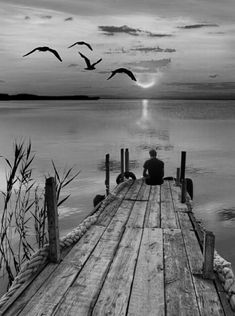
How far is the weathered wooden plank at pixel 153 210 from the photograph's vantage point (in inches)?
321

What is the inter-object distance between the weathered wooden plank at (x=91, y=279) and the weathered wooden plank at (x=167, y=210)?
1.17 metres

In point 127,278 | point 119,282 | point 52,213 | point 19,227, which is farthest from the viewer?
point 19,227

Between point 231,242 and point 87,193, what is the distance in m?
8.33

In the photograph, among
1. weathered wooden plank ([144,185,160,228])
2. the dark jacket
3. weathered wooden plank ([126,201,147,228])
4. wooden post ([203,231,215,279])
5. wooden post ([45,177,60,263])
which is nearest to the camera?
wooden post ([203,231,215,279])

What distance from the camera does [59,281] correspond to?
5.01m

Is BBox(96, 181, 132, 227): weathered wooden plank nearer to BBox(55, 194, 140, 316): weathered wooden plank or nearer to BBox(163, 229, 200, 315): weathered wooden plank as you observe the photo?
BBox(55, 194, 140, 316): weathered wooden plank

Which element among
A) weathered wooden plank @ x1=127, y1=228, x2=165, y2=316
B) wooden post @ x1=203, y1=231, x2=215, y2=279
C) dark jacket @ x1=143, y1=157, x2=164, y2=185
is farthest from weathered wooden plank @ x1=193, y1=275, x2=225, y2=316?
dark jacket @ x1=143, y1=157, x2=164, y2=185

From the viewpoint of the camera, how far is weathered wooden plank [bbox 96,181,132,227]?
26.8ft

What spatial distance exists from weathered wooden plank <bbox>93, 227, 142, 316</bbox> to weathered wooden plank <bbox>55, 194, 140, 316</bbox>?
89 millimetres

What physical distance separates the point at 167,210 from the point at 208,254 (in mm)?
4454

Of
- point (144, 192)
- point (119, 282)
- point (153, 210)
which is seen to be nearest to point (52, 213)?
point (119, 282)

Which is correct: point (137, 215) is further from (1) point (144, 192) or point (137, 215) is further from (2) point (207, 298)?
(2) point (207, 298)

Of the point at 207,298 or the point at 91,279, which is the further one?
the point at 91,279

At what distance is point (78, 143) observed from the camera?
Answer: 40.1 metres
